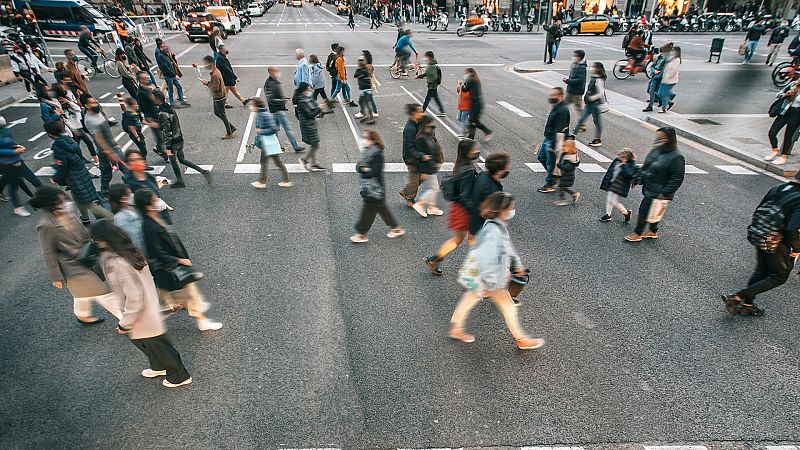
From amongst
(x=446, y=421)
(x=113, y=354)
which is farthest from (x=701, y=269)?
(x=113, y=354)

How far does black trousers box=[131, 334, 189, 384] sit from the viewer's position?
13.2ft

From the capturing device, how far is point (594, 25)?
3681 cm

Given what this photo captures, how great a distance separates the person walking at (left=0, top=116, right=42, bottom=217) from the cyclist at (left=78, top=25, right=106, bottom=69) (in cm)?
1219

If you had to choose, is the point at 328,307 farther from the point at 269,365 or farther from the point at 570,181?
the point at 570,181

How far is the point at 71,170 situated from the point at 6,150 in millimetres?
1852

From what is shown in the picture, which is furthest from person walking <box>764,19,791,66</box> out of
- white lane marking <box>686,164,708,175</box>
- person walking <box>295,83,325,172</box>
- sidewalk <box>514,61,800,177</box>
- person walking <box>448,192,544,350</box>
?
person walking <box>448,192,544,350</box>

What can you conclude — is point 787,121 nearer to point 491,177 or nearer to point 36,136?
point 491,177

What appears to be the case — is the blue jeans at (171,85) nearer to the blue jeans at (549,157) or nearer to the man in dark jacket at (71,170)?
the man in dark jacket at (71,170)

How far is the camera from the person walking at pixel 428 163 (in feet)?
22.8

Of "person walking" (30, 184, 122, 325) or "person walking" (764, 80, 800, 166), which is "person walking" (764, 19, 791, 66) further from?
"person walking" (30, 184, 122, 325)

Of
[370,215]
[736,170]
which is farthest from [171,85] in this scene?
[736,170]

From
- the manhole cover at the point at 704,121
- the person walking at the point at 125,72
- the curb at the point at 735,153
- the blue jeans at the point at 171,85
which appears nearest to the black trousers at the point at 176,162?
the person walking at the point at 125,72

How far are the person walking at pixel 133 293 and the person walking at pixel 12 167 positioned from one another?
5.54 metres

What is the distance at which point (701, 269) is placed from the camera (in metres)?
6.27
